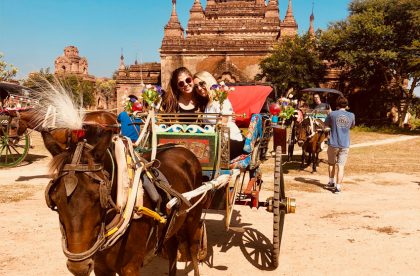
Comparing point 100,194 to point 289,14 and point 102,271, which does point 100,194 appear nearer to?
point 102,271

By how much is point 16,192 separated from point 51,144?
7305 mm

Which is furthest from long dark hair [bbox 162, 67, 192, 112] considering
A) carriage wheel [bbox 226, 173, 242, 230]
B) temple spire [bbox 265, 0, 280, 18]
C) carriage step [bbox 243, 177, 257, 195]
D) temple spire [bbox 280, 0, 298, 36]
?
temple spire [bbox 265, 0, 280, 18]

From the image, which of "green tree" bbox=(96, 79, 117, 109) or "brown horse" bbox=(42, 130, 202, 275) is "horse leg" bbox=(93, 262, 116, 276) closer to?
"brown horse" bbox=(42, 130, 202, 275)

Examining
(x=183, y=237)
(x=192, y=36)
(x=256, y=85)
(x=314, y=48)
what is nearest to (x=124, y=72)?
(x=192, y=36)

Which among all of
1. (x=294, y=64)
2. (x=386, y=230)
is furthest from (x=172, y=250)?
(x=294, y=64)

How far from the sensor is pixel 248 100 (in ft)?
19.8

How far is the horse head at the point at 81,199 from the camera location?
1.96 meters

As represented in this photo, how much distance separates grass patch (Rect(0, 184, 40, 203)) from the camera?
305 inches

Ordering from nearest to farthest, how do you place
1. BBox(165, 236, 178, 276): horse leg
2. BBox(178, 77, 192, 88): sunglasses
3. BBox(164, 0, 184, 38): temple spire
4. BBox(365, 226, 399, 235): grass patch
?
BBox(165, 236, 178, 276): horse leg → BBox(178, 77, 192, 88): sunglasses → BBox(365, 226, 399, 235): grass patch → BBox(164, 0, 184, 38): temple spire

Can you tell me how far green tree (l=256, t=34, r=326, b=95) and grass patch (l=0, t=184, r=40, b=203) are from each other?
69.1 ft

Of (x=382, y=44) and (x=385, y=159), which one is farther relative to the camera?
(x=382, y=44)

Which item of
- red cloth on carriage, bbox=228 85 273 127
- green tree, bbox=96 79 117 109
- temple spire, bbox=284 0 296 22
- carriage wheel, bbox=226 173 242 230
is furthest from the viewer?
green tree, bbox=96 79 117 109

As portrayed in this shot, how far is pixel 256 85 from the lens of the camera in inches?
257

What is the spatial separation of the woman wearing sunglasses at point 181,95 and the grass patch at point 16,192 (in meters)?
5.05
